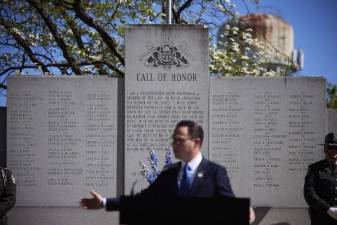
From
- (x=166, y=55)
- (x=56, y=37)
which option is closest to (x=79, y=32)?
(x=56, y=37)

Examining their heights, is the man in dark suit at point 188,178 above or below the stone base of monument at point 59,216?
above

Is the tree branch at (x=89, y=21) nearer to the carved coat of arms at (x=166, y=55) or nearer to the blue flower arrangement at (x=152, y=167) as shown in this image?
the carved coat of arms at (x=166, y=55)

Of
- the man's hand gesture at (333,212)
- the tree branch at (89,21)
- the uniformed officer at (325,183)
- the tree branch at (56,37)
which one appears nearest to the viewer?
the man's hand gesture at (333,212)

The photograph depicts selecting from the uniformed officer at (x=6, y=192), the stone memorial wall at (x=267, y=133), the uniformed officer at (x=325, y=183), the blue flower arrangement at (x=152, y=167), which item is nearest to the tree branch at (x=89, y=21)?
the stone memorial wall at (x=267, y=133)

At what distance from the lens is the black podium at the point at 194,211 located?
3705 mm

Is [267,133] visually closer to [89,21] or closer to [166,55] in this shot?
[166,55]

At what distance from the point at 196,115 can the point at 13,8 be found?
8.12 metres

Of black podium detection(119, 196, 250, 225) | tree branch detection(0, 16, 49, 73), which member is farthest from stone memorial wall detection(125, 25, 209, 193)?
tree branch detection(0, 16, 49, 73)

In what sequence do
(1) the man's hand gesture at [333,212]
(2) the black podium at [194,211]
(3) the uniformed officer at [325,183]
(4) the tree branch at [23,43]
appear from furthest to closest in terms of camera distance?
1. (4) the tree branch at [23,43]
2. (3) the uniformed officer at [325,183]
3. (1) the man's hand gesture at [333,212]
4. (2) the black podium at [194,211]

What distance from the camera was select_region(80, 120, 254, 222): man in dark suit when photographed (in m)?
3.92

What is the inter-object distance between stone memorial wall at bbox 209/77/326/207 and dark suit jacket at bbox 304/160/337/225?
1523 mm

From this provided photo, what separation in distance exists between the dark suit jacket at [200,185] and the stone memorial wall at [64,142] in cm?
440

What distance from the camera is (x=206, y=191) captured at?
12.8 feet

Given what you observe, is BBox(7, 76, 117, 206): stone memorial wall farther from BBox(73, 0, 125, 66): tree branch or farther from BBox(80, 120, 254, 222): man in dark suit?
BBox(73, 0, 125, 66): tree branch
